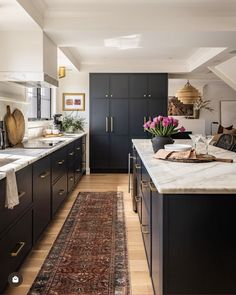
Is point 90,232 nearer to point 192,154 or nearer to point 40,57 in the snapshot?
point 192,154

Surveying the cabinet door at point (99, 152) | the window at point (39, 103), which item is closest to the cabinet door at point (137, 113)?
the cabinet door at point (99, 152)

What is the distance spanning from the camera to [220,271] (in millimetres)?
1591

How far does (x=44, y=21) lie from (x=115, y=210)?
2445 mm

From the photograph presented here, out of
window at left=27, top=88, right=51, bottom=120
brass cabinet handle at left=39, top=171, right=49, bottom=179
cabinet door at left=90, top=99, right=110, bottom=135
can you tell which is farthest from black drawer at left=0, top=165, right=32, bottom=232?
cabinet door at left=90, top=99, right=110, bottom=135

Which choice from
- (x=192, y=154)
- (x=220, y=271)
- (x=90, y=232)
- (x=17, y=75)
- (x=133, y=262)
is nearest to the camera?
(x=220, y=271)

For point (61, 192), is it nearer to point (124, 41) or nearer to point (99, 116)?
point (124, 41)

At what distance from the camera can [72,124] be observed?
274 inches

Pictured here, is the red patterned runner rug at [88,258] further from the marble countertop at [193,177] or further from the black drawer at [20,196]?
the marble countertop at [193,177]

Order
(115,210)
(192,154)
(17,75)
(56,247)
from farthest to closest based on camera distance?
(115,210) → (17,75) → (56,247) → (192,154)

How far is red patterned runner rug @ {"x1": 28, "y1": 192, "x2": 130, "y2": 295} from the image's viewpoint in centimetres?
231

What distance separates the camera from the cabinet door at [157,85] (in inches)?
284

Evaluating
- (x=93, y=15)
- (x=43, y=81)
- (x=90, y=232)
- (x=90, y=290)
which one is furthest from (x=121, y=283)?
(x=93, y=15)

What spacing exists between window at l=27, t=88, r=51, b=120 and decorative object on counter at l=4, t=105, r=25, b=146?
3.61 feet

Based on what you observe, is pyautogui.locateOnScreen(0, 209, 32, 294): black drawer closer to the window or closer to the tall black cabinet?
the window
